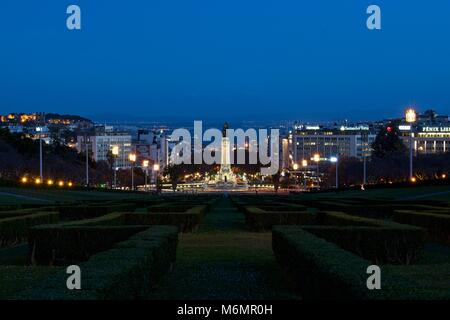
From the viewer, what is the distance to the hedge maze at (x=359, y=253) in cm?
855

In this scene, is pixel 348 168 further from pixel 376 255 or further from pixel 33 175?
pixel 376 255

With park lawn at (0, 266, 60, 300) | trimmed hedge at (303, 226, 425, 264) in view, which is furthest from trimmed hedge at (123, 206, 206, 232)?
park lawn at (0, 266, 60, 300)

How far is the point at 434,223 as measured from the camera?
20.7m

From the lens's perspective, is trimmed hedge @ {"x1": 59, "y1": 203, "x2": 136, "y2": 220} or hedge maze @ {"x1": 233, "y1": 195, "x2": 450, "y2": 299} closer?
hedge maze @ {"x1": 233, "y1": 195, "x2": 450, "y2": 299}

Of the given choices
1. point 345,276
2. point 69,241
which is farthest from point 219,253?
point 345,276

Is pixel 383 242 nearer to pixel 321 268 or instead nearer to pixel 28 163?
pixel 321 268

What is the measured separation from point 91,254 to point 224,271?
2.88 m

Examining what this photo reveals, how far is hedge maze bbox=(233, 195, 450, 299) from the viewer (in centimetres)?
855

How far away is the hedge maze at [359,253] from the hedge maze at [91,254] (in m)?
2.17

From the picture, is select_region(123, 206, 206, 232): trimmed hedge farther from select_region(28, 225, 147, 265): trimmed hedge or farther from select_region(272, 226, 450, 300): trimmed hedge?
select_region(272, 226, 450, 300): trimmed hedge

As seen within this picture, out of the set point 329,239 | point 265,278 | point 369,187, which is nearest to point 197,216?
point 329,239
